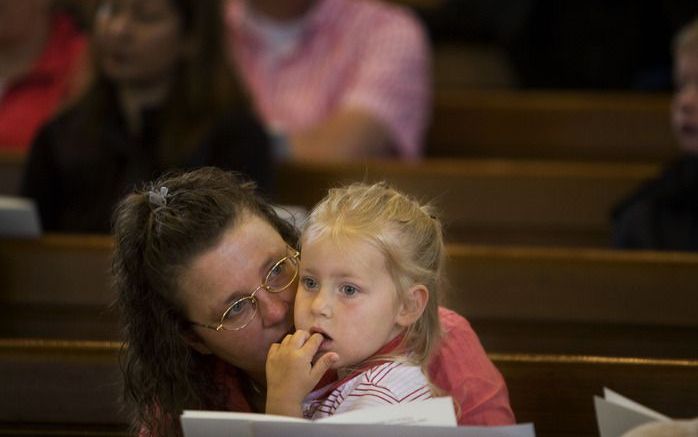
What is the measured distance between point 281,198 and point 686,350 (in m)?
1.27

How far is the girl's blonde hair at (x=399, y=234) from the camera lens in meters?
1.51

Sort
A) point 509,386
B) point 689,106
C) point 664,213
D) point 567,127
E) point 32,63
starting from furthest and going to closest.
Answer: point 32,63
point 567,127
point 689,106
point 664,213
point 509,386

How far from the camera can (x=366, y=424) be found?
51.8 inches

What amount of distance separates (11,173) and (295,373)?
1.96m

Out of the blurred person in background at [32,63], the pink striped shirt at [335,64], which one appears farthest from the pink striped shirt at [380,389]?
the blurred person in background at [32,63]

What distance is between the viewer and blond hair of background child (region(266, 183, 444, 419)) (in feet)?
4.83

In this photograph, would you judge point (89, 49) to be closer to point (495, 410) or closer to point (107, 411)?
point (107, 411)

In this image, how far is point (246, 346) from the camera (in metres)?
1.61

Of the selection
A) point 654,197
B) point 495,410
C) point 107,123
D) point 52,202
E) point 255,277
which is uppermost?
point 255,277

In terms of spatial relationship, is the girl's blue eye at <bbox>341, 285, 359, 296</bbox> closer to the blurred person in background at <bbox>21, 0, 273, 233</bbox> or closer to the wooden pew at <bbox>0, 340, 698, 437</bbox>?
the wooden pew at <bbox>0, 340, 698, 437</bbox>

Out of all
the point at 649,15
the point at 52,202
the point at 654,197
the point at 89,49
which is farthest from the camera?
the point at 649,15

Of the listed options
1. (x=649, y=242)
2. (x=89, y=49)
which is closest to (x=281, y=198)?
(x=89, y=49)

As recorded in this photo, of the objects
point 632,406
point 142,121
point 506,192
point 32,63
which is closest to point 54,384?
point 632,406

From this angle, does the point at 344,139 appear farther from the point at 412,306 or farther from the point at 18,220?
the point at 412,306
